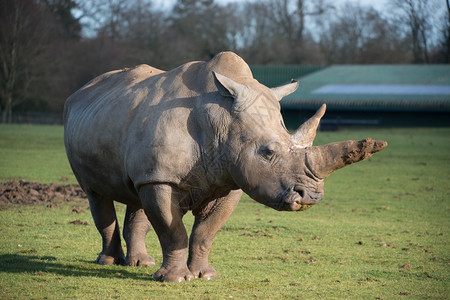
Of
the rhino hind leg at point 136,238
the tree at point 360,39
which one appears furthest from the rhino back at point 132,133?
the tree at point 360,39

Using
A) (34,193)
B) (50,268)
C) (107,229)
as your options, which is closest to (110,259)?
(107,229)

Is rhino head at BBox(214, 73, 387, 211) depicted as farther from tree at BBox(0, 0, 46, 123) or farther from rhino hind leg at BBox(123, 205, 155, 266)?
tree at BBox(0, 0, 46, 123)

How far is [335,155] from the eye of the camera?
662 cm

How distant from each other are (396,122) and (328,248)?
34472mm

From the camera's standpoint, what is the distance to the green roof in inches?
1658

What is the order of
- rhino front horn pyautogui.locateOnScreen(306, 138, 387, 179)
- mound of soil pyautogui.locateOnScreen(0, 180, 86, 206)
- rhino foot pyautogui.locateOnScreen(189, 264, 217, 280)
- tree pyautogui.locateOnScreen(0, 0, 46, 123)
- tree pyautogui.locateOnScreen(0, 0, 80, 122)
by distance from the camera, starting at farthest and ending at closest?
tree pyautogui.locateOnScreen(0, 0, 80, 122), tree pyautogui.locateOnScreen(0, 0, 46, 123), mound of soil pyautogui.locateOnScreen(0, 180, 86, 206), rhino foot pyautogui.locateOnScreen(189, 264, 217, 280), rhino front horn pyautogui.locateOnScreen(306, 138, 387, 179)

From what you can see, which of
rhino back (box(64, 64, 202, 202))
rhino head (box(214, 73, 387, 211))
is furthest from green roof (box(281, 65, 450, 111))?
rhino head (box(214, 73, 387, 211))

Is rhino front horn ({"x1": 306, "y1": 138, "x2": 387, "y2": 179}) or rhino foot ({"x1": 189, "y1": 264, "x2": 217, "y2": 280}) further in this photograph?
rhino foot ({"x1": 189, "y1": 264, "x2": 217, "y2": 280})

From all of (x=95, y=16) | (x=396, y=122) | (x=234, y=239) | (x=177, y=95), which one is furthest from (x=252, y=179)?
(x=95, y=16)

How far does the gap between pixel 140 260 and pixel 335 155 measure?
2928 mm

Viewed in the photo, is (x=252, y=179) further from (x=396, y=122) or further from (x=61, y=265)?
(x=396, y=122)

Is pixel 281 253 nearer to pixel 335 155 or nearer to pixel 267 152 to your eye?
pixel 267 152

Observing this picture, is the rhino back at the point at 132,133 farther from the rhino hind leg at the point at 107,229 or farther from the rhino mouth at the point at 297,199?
the rhino mouth at the point at 297,199

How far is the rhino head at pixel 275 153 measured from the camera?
666cm
